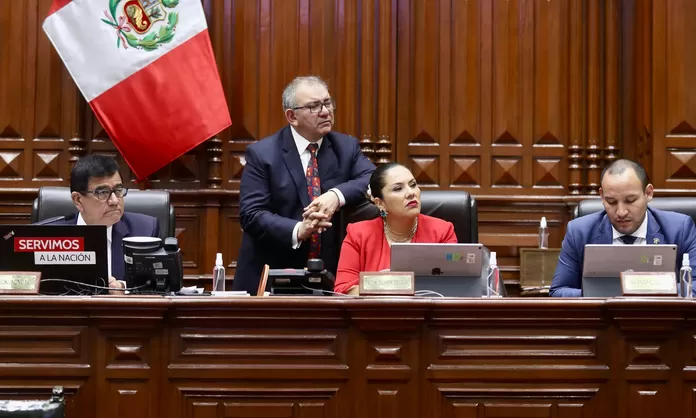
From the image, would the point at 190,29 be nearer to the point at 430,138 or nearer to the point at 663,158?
the point at 430,138

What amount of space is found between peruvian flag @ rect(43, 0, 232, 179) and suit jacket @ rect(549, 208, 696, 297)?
1.97 metres

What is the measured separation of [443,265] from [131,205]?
146 cm

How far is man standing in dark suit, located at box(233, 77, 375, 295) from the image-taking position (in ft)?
12.3

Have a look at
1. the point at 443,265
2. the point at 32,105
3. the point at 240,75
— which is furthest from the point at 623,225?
the point at 32,105

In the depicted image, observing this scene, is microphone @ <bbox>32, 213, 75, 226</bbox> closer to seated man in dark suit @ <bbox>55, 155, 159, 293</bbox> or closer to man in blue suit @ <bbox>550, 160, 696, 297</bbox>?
seated man in dark suit @ <bbox>55, 155, 159, 293</bbox>

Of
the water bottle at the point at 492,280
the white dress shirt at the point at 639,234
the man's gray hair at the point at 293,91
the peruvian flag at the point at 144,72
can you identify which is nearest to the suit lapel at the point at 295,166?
the man's gray hair at the point at 293,91

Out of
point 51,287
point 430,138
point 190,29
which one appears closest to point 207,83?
point 190,29

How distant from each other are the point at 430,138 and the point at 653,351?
8.21 ft

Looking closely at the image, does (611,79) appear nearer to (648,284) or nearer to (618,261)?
(618,261)

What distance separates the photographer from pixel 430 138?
16.1ft

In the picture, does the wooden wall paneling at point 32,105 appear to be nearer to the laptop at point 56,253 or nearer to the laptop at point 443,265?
the laptop at point 56,253

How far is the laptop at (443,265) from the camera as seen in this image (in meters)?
2.76

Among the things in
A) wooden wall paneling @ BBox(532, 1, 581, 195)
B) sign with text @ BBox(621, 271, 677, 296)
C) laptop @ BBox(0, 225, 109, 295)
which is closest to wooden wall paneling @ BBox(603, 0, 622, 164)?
wooden wall paneling @ BBox(532, 1, 581, 195)

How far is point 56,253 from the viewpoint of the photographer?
2.73 m
